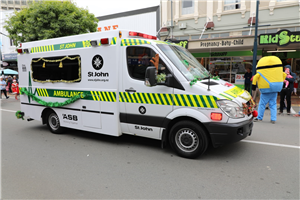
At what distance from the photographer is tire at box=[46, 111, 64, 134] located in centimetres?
645

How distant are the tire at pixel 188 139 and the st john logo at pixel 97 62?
2.26 m

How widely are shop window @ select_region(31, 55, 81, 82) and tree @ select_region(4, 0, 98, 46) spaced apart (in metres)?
9.58

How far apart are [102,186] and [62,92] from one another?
345cm

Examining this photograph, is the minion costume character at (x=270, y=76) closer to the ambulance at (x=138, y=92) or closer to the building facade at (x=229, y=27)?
the ambulance at (x=138, y=92)

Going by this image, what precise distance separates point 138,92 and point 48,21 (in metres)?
13.5

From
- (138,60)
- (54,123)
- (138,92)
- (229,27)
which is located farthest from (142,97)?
(229,27)

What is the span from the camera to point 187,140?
4418 mm

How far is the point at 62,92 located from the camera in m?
6.06

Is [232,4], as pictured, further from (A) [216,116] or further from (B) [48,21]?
(A) [216,116]

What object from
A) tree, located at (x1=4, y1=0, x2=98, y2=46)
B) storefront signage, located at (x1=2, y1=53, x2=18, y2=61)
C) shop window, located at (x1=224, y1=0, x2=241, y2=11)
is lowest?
storefront signage, located at (x1=2, y1=53, x2=18, y2=61)

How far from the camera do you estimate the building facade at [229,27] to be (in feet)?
47.7

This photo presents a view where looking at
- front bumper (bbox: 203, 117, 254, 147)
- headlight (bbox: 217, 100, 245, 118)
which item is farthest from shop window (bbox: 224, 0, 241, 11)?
front bumper (bbox: 203, 117, 254, 147)

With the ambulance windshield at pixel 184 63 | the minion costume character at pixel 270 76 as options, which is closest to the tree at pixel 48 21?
the ambulance windshield at pixel 184 63

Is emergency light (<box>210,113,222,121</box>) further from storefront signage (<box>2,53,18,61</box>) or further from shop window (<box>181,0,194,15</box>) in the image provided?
storefront signage (<box>2,53,18,61</box>)
